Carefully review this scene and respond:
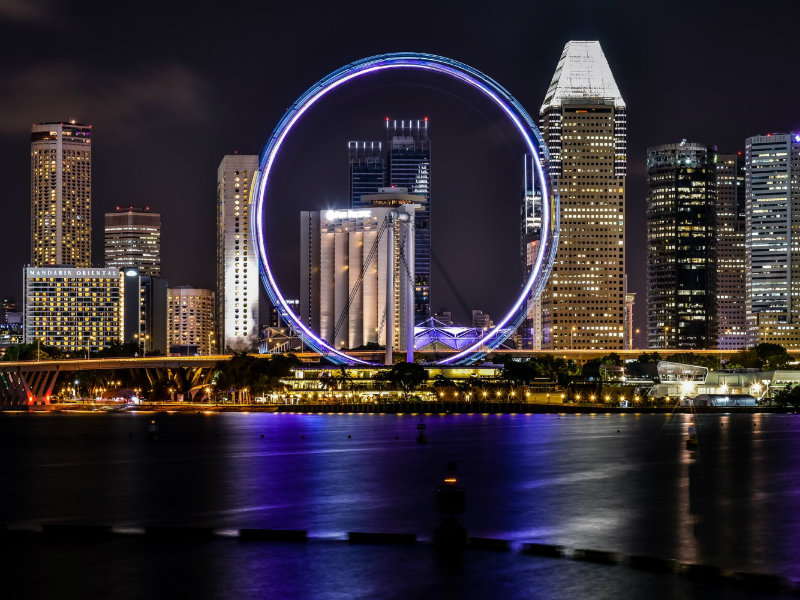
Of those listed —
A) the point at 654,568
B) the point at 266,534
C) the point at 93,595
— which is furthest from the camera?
the point at 266,534

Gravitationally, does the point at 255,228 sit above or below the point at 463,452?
above

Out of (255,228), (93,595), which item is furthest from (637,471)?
(255,228)

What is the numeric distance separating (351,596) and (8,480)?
41.4m

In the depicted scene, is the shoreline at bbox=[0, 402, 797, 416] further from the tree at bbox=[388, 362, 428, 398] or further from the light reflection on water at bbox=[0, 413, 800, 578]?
the light reflection on water at bbox=[0, 413, 800, 578]

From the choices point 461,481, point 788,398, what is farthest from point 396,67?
point 788,398

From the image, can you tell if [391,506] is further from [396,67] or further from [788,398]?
[788,398]

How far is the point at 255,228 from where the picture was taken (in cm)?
12312

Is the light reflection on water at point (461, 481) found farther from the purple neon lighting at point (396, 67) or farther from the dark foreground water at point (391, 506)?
the purple neon lighting at point (396, 67)

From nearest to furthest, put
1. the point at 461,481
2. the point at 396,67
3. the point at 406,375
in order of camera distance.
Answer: the point at 461,481 < the point at 396,67 < the point at 406,375

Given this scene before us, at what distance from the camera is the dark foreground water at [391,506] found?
31.1 meters

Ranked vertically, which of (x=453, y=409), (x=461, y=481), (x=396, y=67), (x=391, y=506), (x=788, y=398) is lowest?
(x=453, y=409)

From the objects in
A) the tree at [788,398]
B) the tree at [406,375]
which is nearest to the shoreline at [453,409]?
the tree at [788,398]

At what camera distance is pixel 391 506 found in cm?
5169

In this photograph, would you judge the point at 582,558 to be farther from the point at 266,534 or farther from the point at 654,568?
the point at 266,534
